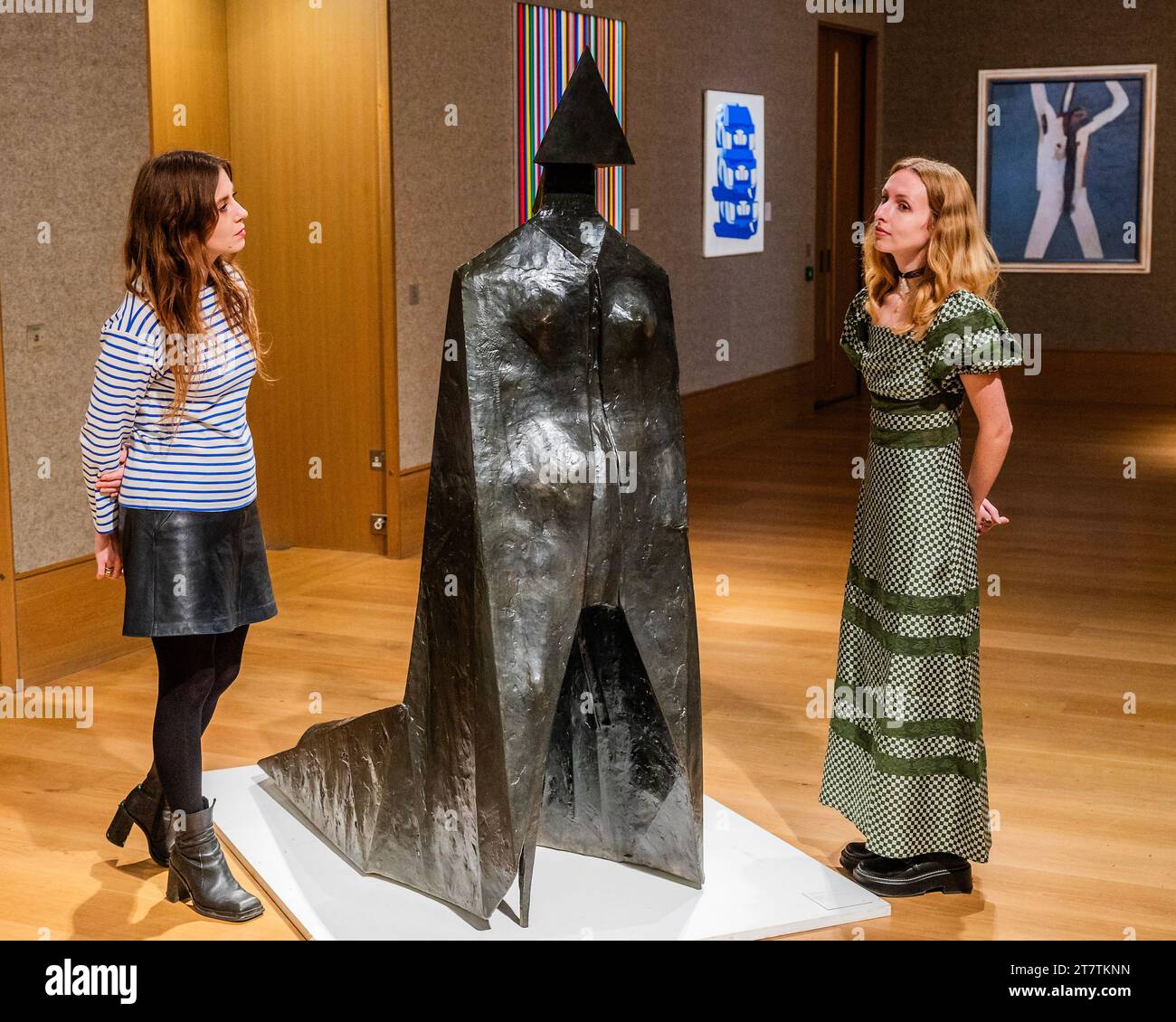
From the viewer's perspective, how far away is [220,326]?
117 inches

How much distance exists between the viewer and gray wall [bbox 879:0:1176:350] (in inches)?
453

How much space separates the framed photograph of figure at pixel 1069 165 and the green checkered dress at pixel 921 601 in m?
9.28

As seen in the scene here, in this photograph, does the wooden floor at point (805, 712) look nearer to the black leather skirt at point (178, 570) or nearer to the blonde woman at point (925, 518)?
the blonde woman at point (925, 518)

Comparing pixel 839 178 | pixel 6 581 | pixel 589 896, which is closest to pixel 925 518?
pixel 589 896

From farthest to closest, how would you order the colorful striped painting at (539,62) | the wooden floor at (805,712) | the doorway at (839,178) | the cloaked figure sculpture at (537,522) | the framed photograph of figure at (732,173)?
1. the doorway at (839,178)
2. the framed photograph of figure at (732,173)
3. the colorful striped painting at (539,62)
4. the wooden floor at (805,712)
5. the cloaked figure sculpture at (537,522)

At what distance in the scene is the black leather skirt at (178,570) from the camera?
2924 millimetres

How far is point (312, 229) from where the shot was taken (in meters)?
6.55

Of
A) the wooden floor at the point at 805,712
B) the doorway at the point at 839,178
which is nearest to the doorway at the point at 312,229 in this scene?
the wooden floor at the point at 805,712

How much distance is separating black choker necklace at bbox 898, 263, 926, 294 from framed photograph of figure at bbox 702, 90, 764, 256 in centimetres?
640

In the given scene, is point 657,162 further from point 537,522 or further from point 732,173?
point 537,522

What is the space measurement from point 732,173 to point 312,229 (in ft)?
12.9

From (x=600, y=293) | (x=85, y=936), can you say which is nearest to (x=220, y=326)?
(x=600, y=293)

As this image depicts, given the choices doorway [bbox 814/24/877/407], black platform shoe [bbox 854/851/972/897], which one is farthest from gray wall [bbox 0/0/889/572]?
black platform shoe [bbox 854/851/972/897]

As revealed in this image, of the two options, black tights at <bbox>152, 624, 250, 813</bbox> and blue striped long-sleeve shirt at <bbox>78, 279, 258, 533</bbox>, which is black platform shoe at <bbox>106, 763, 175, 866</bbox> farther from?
Result: blue striped long-sleeve shirt at <bbox>78, 279, 258, 533</bbox>
